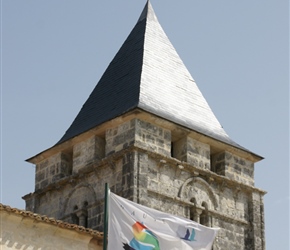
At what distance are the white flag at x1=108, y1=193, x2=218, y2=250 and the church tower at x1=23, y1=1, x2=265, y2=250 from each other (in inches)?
185

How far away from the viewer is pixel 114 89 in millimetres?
25516

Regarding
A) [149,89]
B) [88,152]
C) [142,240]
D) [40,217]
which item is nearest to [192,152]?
[149,89]

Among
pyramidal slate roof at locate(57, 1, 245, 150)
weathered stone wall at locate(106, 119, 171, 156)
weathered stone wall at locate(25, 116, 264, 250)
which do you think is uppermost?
pyramidal slate roof at locate(57, 1, 245, 150)

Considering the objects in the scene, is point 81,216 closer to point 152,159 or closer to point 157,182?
point 157,182

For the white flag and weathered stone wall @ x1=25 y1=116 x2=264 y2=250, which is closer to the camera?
the white flag

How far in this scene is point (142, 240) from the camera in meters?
16.4

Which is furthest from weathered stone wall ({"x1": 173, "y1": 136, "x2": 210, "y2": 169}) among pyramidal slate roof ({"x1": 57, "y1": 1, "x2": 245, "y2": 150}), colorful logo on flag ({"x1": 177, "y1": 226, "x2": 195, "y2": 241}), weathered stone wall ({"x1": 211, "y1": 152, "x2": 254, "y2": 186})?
colorful logo on flag ({"x1": 177, "y1": 226, "x2": 195, "y2": 241})

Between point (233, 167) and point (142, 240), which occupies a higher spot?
point (233, 167)

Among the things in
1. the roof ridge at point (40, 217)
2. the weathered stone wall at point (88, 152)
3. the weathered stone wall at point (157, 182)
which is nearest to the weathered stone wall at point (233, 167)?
the weathered stone wall at point (157, 182)

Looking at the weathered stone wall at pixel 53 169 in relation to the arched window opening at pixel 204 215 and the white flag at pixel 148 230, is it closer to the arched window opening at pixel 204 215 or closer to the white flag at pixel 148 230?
the arched window opening at pixel 204 215

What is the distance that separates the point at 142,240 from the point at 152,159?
6.87m

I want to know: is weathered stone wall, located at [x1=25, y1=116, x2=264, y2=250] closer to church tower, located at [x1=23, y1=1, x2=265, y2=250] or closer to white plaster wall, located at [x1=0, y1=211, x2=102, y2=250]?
church tower, located at [x1=23, y1=1, x2=265, y2=250]

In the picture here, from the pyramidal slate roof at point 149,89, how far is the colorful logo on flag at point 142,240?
23.2ft

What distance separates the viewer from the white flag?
16.0 metres
